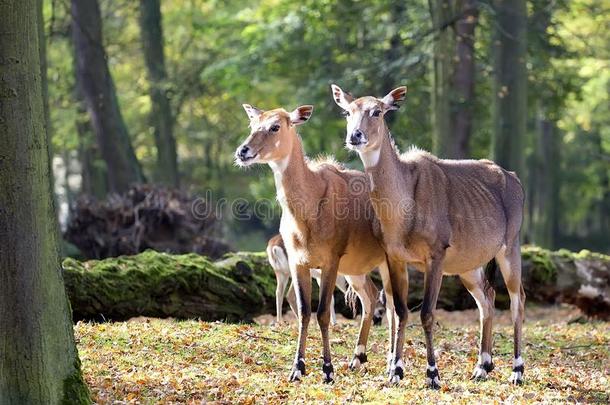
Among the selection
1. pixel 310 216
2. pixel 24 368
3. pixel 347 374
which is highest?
pixel 310 216

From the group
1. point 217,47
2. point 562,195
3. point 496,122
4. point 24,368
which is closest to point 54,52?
point 217,47

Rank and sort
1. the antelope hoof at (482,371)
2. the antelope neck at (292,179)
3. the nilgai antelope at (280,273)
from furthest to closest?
1. the nilgai antelope at (280,273)
2. the antelope hoof at (482,371)
3. the antelope neck at (292,179)

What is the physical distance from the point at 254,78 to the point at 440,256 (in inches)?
706

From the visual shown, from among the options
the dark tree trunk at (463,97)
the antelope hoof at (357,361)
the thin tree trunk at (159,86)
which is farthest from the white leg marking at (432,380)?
the thin tree trunk at (159,86)

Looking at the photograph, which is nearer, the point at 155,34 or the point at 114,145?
the point at 114,145

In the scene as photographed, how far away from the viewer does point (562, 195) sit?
43000 mm

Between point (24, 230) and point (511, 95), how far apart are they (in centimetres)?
1504

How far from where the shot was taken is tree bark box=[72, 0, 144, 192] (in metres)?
23.0

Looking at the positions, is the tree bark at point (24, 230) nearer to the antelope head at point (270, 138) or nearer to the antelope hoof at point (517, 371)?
the antelope head at point (270, 138)

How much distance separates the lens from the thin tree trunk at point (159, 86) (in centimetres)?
2823

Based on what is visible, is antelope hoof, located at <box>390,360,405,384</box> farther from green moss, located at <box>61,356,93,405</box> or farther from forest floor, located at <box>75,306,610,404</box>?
green moss, located at <box>61,356,93,405</box>

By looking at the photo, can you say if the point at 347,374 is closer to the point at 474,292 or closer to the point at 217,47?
the point at 474,292

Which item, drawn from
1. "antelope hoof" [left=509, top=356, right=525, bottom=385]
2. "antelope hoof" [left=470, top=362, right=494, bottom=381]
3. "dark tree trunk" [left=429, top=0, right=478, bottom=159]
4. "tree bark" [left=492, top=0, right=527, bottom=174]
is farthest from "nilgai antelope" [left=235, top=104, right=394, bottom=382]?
"tree bark" [left=492, top=0, right=527, bottom=174]

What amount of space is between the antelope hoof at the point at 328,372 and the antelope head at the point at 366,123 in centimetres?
219
